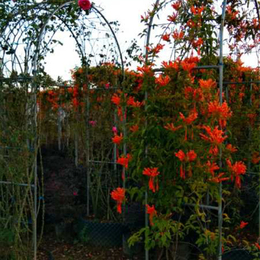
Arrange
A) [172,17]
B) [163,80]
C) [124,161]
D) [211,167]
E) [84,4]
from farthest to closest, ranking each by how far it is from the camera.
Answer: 1. [84,4]
2. [172,17]
3. [124,161]
4. [163,80]
5. [211,167]

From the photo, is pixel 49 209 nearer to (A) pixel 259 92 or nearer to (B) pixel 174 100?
(B) pixel 174 100

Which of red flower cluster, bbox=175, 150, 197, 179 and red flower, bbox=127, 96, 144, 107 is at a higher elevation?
red flower, bbox=127, 96, 144, 107

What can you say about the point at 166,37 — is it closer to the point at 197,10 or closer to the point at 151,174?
the point at 197,10

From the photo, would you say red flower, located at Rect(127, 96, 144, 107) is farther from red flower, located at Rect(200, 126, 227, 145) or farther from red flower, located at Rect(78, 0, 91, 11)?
red flower, located at Rect(78, 0, 91, 11)

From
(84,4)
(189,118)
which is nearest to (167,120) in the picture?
(189,118)

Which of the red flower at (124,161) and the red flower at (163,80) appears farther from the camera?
the red flower at (124,161)

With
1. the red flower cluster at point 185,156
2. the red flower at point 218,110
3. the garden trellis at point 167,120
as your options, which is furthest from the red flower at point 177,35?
the red flower cluster at point 185,156

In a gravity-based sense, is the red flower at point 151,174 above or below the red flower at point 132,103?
below

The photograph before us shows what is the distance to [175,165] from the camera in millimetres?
3203

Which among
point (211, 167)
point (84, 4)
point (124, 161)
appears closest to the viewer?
point (211, 167)

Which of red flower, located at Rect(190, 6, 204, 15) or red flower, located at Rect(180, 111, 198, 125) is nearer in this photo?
red flower, located at Rect(180, 111, 198, 125)

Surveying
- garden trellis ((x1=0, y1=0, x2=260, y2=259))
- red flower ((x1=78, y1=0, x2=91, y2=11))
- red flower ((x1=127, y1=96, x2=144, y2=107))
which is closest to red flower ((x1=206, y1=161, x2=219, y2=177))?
garden trellis ((x1=0, y1=0, x2=260, y2=259))

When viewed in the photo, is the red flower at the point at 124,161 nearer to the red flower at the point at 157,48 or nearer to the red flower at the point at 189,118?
the red flower at the point at 189,118

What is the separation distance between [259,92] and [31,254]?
2.79 metres
